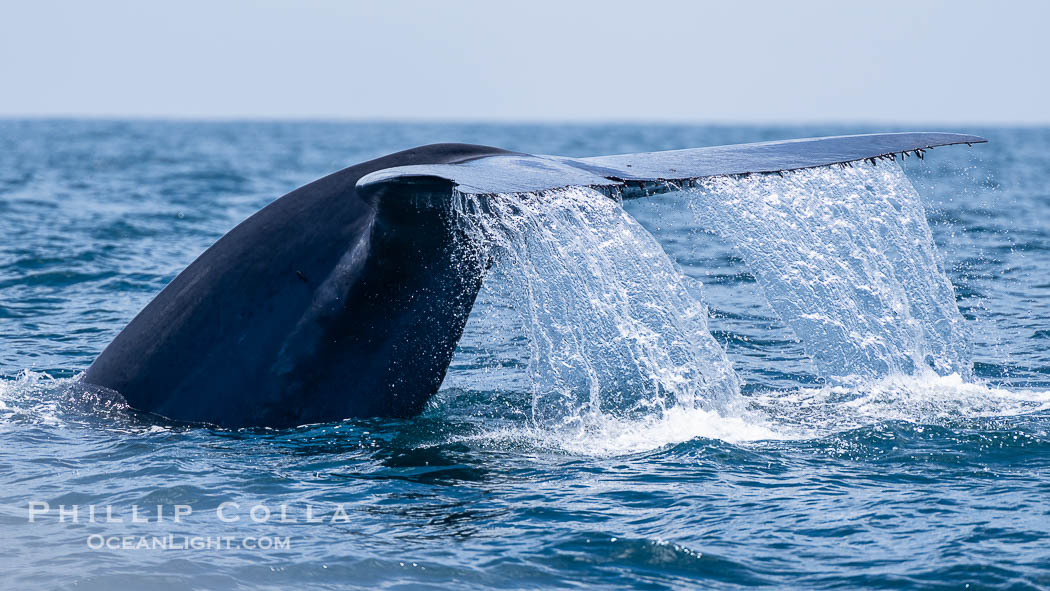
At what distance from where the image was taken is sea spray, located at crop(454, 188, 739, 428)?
5.48m

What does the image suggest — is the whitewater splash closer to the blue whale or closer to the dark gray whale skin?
the blue whale

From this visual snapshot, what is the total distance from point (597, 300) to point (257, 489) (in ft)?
6.20

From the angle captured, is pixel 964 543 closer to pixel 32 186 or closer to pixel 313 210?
pixel 313 210

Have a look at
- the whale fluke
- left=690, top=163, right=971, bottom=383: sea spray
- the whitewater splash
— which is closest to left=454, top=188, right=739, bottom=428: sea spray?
the whitewater splash

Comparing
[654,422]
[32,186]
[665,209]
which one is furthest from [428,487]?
[32,186]

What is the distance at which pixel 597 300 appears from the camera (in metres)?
6.09

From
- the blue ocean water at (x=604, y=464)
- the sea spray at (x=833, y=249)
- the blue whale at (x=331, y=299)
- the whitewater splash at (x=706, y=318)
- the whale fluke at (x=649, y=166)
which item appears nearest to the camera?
the whale fluke at (x=649, y=166)

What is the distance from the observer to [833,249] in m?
7.05

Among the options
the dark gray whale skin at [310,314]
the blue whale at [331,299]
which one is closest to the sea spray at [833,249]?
the blue whale at [331,299]

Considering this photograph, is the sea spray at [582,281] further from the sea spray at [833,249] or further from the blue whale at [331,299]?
the sea spray at [833,249]

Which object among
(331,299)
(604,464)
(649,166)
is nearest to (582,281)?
(649,166)

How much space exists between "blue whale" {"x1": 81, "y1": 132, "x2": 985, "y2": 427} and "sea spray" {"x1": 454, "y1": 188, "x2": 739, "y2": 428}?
18 centimetres

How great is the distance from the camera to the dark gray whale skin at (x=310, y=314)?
18.1ft

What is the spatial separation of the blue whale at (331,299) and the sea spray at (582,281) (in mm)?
185
